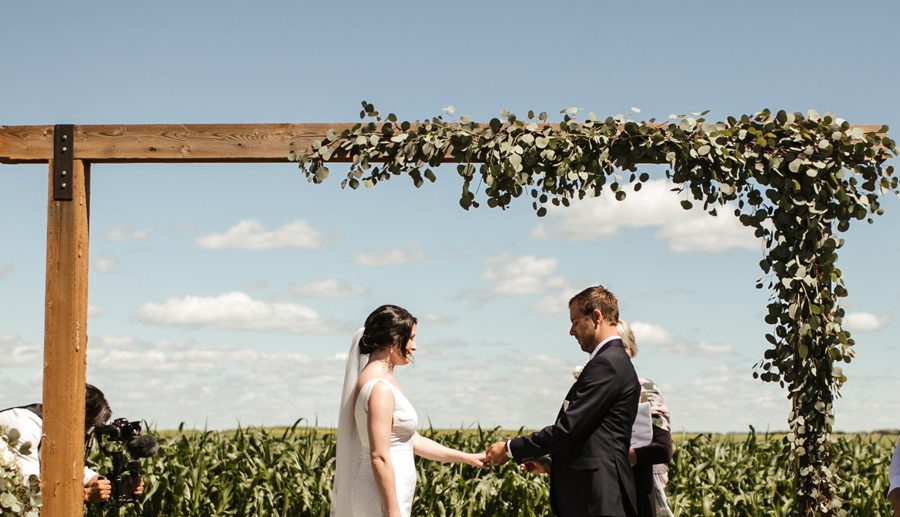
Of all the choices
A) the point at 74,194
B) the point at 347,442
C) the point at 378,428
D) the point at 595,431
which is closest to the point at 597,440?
the point at 595,431

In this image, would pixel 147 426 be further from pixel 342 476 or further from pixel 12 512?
pixel 342 476

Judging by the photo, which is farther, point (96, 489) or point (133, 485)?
point (96, 489)

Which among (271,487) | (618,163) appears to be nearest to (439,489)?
(271,487)

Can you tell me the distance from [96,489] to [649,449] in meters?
3.23

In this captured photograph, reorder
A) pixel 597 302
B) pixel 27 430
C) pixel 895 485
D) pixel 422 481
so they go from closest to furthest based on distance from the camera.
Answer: pixel 895 485 < pixel 597 302 < pixel 27 430 < pixel 422 481

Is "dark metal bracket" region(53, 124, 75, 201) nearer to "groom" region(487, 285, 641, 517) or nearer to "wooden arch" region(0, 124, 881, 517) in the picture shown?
"wooden arch" region(0, 124, 881, 517)

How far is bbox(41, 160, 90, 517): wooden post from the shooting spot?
220 inches

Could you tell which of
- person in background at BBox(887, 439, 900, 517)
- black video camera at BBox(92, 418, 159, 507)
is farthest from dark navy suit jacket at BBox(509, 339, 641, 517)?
black video camera at BBox(92, 418, 159, 507)

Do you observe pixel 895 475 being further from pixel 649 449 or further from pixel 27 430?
pixel 27 430

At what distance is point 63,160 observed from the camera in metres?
5.73

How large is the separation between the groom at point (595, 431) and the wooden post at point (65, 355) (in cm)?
258

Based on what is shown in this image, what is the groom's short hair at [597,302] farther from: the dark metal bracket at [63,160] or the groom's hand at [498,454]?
the dark metal bracket at [63,160]

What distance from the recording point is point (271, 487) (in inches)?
294

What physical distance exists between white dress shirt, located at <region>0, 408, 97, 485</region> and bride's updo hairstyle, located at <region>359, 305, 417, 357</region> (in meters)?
2.02
